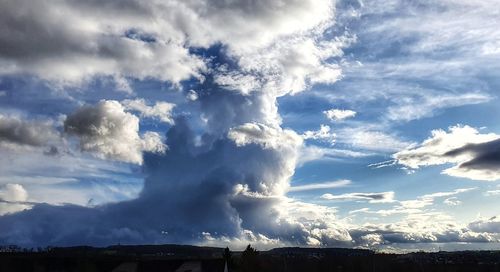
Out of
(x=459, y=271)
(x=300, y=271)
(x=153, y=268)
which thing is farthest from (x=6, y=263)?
(x=459, y=271)

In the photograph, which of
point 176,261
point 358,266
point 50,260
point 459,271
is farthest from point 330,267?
point 50,260

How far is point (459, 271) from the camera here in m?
174

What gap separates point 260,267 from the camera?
99375mm

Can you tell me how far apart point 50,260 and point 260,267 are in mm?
37044

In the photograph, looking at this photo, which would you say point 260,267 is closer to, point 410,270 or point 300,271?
point 300,271

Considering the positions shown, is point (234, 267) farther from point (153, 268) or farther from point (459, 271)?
point (459, 271)

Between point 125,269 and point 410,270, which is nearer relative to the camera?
point 125,269

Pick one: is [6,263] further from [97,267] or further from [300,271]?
[300,271]

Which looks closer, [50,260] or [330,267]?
[50,260]

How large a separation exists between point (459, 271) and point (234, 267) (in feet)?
352

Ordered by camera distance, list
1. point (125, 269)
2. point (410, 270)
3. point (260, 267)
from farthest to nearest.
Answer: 1. point (410, 270)
2. point (260, 267)
3. point (125, 269)

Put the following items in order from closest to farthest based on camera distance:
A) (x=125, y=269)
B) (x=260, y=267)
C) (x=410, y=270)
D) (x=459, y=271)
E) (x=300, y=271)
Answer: (x=125, y=269) < (x=260, y=267) < (x=300, y=271) < (x=410, y=270) < (x=459, y=271)

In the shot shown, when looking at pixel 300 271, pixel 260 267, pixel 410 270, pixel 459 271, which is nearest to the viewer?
pixel 260 267

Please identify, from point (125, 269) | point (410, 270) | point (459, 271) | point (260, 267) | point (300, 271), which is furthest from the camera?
point (459, 271)
